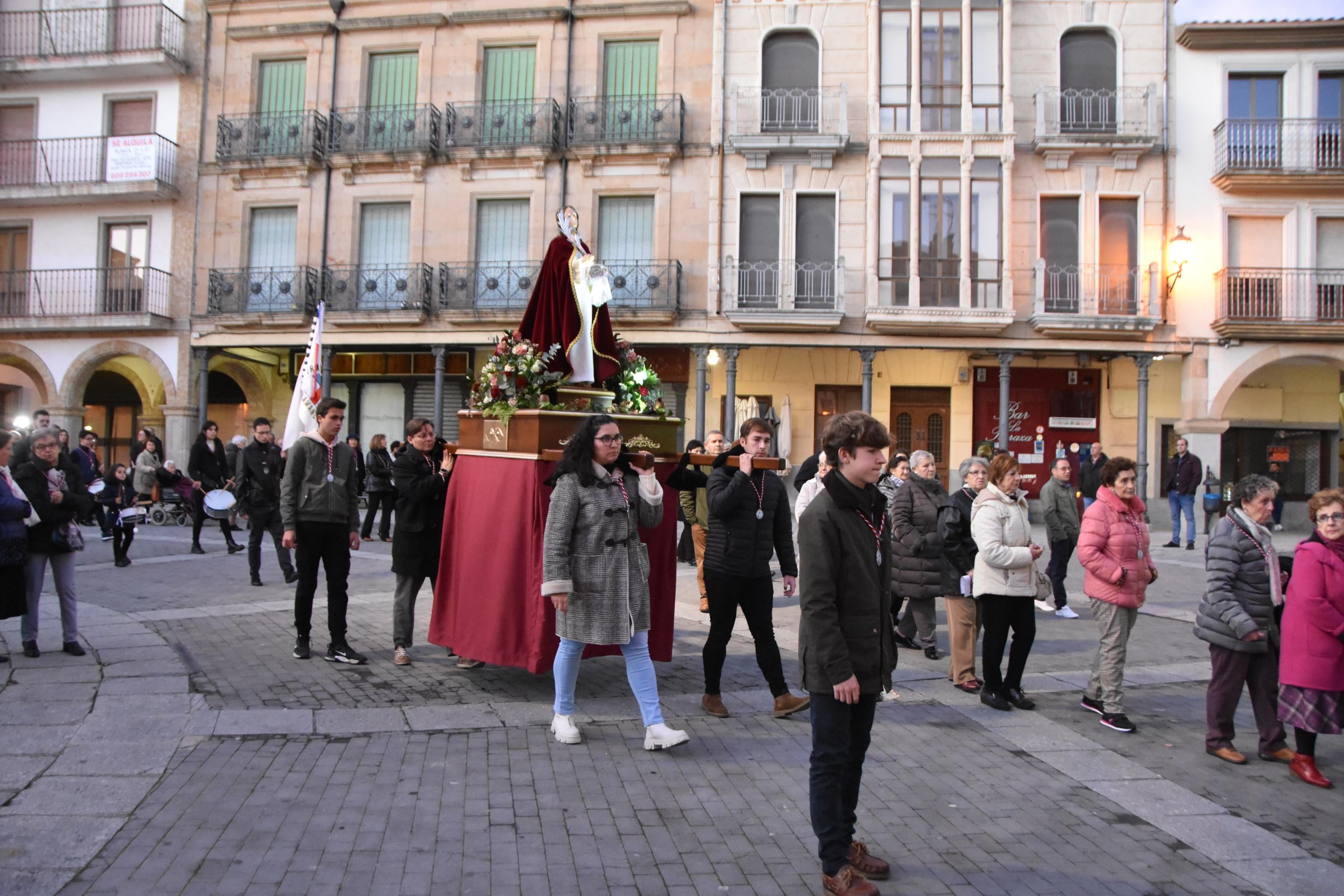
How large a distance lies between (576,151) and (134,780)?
1813 cm

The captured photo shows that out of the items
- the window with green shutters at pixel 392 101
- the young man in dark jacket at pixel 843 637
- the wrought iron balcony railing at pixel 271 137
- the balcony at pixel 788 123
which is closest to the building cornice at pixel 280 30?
the window with green shutters at pixel 392 101

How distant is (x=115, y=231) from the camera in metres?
22.8

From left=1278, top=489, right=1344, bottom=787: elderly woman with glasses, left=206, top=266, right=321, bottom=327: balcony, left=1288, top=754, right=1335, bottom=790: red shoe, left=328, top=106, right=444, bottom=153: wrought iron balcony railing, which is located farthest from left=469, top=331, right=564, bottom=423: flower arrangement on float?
left=206, top=266, right=321, bottom=327: balcony

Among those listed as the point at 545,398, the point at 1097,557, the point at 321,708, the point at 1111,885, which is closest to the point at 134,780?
the point at 321,708

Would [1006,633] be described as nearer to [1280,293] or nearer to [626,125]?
[626,125]

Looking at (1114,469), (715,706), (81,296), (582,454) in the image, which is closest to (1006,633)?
(1114,469)

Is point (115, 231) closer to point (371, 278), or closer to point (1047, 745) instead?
point (371, 278)

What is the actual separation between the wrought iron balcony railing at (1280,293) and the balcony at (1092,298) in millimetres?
1540

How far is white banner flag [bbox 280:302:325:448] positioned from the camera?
1153cm

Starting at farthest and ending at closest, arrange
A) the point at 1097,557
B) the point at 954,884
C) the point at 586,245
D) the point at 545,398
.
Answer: the point at 586,245 < the point at 545,398 < the point at 1097,557 < the point at 954,884

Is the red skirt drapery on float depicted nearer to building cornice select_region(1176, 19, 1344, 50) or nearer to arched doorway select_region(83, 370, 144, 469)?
building cornice select_region(1176, 19, 1344, 50)

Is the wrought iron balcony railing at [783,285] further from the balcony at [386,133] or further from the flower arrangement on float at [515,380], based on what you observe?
the flower arrangement on float at [515,380]

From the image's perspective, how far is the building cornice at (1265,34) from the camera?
62.4 ft

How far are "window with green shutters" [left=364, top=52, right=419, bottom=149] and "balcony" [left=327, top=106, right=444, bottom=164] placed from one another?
1cm
